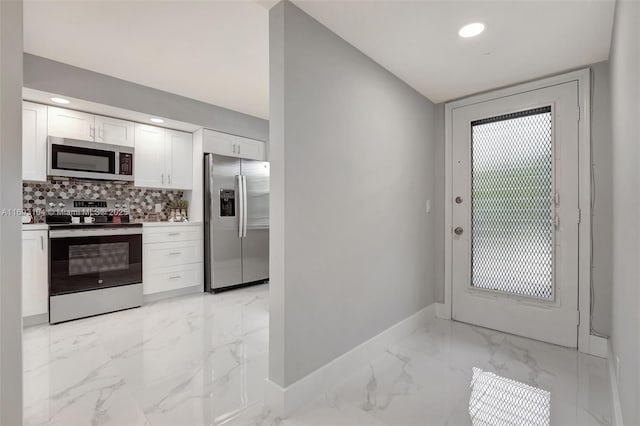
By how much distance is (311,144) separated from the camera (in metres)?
1.81

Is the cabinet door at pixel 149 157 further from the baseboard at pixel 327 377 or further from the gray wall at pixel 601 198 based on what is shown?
the gray wall at pixel 601 198

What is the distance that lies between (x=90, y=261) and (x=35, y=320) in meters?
0.67

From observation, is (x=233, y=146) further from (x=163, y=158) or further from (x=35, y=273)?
(x=35, y=273)

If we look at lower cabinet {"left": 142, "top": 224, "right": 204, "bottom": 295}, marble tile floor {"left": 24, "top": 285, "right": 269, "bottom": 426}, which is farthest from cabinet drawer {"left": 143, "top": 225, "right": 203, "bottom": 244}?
marble tile floor {"left": 24, "top": 285, "right": 269, "bottom": 426}

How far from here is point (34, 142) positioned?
9.73 ft

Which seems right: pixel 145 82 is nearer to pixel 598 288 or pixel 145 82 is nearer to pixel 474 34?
pixel 474 34

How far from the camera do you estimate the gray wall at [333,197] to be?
→ 168 cm

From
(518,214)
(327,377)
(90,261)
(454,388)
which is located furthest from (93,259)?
(518,214)

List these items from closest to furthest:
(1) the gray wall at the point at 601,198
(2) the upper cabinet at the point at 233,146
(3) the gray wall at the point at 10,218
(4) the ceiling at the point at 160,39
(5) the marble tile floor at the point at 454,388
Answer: (3) the gray wall at the point at 10,218, (5) the marble tile floor at the point at 454,388, (4) the ceiling at the point at 160,39, (1) the gray wall at the point at 601,198, (2) the upper cabinet at the point at 233,146

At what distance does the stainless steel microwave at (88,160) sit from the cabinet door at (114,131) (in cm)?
7

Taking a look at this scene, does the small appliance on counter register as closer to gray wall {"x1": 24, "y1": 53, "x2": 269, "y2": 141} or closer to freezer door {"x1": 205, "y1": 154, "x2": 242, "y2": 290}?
freezer door {"x1": 205, "y1": 154, "x2": 242, "y2": 290}

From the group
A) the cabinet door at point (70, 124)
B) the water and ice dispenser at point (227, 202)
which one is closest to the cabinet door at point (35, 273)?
the cabinet door at point (70, 124)

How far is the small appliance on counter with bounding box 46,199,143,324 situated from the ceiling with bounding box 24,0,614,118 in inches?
62.7

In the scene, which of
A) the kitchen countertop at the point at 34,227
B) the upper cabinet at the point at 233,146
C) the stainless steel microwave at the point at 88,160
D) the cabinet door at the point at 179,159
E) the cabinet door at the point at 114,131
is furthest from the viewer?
the upper cabinet at the point at 233,146
